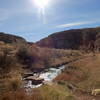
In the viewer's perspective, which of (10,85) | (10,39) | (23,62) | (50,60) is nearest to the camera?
(10,85)

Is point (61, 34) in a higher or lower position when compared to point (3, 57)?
higher

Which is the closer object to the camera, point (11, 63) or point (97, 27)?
point (11, 63)

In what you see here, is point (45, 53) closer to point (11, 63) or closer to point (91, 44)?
point (11, 63)

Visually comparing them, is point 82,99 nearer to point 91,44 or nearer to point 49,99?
point 49,99

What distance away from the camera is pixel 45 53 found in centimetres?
4453

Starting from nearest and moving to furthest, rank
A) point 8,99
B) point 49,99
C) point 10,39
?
point 8,99
point 49,99
point 10,39

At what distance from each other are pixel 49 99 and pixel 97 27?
7976 centimetres

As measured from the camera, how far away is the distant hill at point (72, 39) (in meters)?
84.2

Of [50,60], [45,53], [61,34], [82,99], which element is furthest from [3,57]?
[61,34]

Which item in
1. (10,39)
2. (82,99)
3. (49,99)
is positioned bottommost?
(82,99)

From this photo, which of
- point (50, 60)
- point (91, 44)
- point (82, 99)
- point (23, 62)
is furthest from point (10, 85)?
point (91, 44)

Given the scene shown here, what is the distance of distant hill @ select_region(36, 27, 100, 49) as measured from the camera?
84181 millimetres

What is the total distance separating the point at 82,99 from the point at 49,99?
12.6ft

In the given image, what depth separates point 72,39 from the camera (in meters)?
86.9
